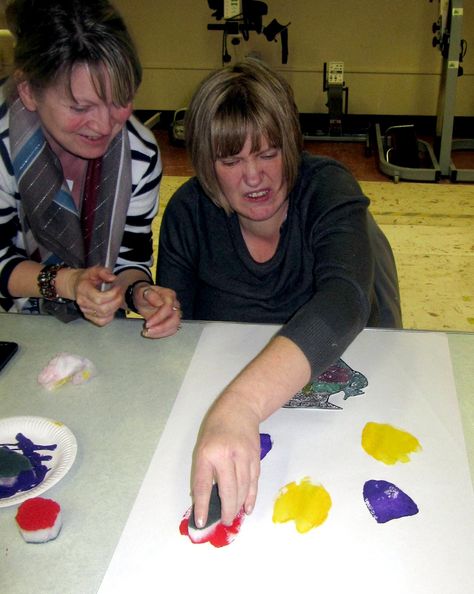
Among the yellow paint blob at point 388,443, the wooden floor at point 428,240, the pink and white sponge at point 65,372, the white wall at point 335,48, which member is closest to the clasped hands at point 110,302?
the pink and white sponge at point 65,372

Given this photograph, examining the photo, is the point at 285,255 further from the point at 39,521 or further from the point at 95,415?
the point at 39,521

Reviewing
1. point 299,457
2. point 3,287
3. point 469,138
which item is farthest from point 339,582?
point 469,138

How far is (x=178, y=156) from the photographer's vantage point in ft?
14.9

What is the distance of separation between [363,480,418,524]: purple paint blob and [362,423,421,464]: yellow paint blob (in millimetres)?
57

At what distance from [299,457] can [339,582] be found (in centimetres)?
22

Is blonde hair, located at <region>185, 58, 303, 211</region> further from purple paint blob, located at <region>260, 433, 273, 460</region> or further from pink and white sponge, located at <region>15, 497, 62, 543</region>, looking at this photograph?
pink and white sponge, located at <region>15, 497, 62, 543</region>

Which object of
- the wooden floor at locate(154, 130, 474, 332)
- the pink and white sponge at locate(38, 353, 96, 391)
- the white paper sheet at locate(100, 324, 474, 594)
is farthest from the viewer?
the wooden floor at locate(154, 130, 474, 332)

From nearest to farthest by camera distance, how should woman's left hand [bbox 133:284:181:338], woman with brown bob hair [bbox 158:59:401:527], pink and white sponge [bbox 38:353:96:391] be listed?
1. woman with brown bob hair [bbox 158:59:401:527]
2. pink and white sponge [bbox 38:353:96:391]
3. woman's left hand [bbox 133:284:181:338]

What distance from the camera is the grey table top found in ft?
2.59

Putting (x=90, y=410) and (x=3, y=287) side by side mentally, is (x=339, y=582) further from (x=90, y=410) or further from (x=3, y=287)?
(x=3, y=287)

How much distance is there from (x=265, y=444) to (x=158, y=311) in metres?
0.40

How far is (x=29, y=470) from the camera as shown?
0.93 meters

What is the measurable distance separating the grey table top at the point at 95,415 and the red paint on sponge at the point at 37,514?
29 mm

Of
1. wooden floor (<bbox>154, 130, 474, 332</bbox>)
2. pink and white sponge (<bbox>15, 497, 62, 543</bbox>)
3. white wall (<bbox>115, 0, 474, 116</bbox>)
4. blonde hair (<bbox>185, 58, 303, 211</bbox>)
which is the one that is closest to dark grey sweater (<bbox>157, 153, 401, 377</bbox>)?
blonde hair (<bbox>185, 58, 303, 211</bbox>)
